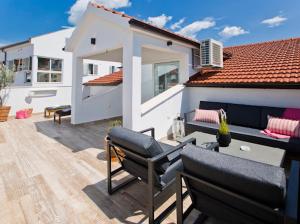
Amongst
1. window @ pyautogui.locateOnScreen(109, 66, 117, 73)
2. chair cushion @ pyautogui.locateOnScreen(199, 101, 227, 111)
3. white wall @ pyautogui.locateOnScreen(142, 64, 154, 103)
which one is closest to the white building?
chair cushion @ pyautogui.locateOnScreen(199, 101, 227, 111)

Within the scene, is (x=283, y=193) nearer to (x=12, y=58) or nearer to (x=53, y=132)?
(x=53, y=132)

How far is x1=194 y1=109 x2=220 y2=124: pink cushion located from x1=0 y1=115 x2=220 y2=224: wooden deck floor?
11.3 ft

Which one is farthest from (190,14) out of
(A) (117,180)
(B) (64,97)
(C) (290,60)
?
(A) (117,180)

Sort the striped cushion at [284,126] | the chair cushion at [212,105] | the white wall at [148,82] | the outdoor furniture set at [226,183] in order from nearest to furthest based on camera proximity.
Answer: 1. the outdoor furniture set at [226,183]
2. the striped cushion at [284,126]
3. the chair cushion at [212,105]
4. the white wall at [148,82]

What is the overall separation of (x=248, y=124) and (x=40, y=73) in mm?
13419

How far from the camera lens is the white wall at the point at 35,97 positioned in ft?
34.7

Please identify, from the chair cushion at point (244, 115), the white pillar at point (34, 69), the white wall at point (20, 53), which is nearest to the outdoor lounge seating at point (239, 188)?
the chair cushion at point (244, 115)

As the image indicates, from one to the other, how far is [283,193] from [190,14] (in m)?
12.3

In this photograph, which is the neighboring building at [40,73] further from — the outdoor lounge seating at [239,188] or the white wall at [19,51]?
the outdoor lounge seating at [239,188]

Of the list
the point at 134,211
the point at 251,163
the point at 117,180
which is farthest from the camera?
the point at 117,180

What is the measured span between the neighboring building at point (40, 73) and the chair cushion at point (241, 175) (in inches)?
487

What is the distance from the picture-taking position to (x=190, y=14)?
1142 centimetres

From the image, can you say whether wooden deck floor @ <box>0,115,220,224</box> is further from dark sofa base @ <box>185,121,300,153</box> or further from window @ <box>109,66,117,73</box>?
window @ <box>109,66,117,73</box>

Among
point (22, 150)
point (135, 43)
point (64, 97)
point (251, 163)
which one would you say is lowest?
point (22, 150)
